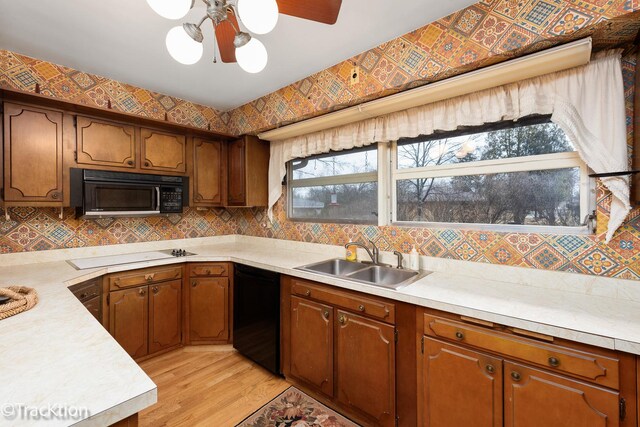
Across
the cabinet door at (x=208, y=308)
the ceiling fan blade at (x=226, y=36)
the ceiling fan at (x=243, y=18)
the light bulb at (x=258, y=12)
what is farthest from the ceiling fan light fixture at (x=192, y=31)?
the cabinet door at (x=208, y=308)

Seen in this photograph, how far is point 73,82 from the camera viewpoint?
240 centimetres

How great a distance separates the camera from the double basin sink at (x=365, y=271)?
1.95 metres

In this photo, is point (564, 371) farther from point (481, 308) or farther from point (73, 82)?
point (73, 82)

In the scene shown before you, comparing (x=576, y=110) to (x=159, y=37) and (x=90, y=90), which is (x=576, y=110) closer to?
(x=159, y=37)

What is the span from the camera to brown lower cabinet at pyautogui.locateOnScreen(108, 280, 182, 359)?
223cm

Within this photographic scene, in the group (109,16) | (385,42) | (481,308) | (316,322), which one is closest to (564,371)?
(481,308)

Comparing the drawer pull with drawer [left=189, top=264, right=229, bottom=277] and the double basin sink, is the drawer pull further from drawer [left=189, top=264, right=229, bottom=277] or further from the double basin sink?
drawer [left=189, top=264, right=229, bottom=277]

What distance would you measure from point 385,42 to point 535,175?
4.28ft

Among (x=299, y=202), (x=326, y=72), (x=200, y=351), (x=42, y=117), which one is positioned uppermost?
(x=326, y=72)

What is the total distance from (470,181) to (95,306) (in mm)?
2869

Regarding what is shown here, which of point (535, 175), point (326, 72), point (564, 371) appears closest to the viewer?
point (564, 371)

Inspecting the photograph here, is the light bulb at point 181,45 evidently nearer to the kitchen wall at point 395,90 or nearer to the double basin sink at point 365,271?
the kitchen wall at point 395,90

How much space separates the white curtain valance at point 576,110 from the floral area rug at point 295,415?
1.91 m

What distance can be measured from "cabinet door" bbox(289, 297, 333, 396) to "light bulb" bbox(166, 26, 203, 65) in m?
1.58
